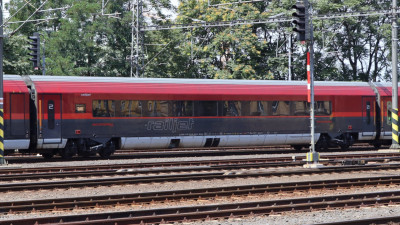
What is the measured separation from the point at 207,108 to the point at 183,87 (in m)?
1.35

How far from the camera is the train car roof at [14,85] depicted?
23.5 meters

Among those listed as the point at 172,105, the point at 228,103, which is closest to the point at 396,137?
the point at 228,103

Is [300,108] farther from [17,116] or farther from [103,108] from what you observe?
[17,116]

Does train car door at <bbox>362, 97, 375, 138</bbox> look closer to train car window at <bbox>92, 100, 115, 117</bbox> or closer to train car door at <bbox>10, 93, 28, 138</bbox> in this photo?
train car window at <bbox>92, 100, 115, 117</bbox>

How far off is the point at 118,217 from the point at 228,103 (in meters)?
16.3

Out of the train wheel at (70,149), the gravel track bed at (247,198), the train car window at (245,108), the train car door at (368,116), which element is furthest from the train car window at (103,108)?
the train car door at (368,116)

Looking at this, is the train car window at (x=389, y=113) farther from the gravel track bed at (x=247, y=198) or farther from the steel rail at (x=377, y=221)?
the steel rail at (x=377, y=221)

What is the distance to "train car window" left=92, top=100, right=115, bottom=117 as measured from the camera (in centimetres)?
2497

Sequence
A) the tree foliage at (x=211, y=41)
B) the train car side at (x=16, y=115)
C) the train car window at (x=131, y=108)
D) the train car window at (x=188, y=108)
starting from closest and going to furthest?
1. the train car side at (x=16, y=115)
2. the train car window at (x=131, y=108)
3. the train car window at (x=188, y=108)
4. the tree foliage at (x=211, y=41)

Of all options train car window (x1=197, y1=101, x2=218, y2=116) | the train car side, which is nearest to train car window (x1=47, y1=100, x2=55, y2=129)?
the train car side

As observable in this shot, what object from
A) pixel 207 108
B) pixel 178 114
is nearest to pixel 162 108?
pixel 178 114

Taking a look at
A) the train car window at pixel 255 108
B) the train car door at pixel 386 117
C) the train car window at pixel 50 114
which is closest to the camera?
the train car window at pixel 50 114

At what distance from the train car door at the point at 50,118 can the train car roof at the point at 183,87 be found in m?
0.33

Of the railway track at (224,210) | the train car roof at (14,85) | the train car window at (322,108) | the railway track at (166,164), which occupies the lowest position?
the railway track at (166,164)
